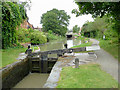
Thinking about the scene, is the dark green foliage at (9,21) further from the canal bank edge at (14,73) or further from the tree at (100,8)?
the tree at (100,8)

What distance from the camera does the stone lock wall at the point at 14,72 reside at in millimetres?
6455

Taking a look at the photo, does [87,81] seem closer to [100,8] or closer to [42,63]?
[42,63]

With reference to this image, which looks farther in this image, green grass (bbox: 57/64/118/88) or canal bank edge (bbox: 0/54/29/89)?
canal bank edge (bbox: 0/54/29/89)

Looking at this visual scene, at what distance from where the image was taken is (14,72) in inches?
296

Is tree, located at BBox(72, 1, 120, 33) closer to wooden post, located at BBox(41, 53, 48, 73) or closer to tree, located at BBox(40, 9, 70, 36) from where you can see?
wooden post, located at BBox(41, 53, 48, 73)

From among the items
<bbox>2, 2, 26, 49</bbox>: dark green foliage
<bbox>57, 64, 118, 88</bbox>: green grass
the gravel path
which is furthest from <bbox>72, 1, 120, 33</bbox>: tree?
<bbox>2, 2, 26, 49</bbox>: dark green foliage

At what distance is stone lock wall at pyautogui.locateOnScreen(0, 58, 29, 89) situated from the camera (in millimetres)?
6455

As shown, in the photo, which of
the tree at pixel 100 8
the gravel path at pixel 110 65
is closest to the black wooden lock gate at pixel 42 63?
the gravel path at pixel 110 65

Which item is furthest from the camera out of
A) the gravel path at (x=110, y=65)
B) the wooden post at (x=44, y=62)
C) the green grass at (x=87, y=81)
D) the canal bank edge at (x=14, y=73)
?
the wooden post at (x=44, y=62)

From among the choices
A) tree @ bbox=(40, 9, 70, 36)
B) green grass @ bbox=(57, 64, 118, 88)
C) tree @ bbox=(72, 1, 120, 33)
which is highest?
tree @ bbox=(40, 9, 70, 36)

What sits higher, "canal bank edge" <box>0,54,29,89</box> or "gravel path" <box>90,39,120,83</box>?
"gravel path" <box>90,39,120,83</box>

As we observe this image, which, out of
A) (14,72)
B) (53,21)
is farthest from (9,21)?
(53,21)

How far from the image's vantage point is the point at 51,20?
4600 cm

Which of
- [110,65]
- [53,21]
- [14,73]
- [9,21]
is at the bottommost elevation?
[14,73]
